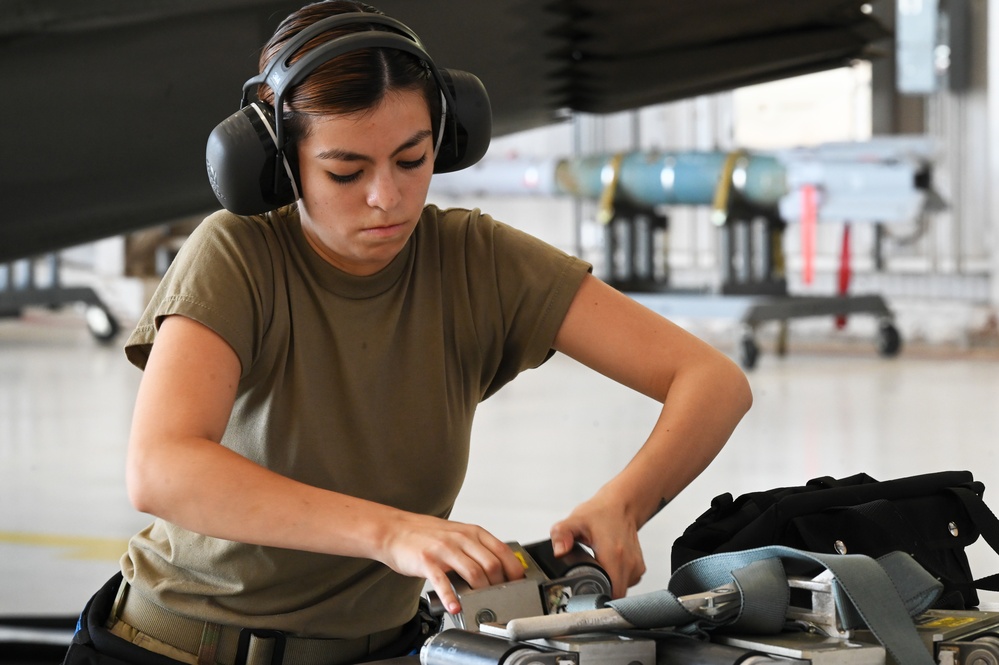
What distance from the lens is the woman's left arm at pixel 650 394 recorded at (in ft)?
3.23

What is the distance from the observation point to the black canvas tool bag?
0.99m

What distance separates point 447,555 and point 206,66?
39.0 inches

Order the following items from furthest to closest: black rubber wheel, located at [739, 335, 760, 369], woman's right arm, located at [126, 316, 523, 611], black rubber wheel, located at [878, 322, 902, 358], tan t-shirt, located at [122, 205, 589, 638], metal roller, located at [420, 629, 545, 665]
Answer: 1. black rubber wheel, located at [878, 322, 902, 358]
2. black rubber wheel, located at [739, 335, 760, 369]
3. tan t-shirt, located at [122, 205, 589, 638]
4. woman's right arm, located at [126, 316, 523, 611]
5. metal roller, located at [420, 629, 545, 665]

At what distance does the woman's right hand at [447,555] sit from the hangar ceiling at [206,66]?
0.88 metres

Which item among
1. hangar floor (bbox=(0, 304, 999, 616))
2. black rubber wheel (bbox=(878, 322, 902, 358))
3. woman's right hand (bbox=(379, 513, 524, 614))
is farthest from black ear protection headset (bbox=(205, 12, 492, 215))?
black rubber wheel (bbox=(878, 322, 902, 358))

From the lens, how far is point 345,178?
1035 millimetres

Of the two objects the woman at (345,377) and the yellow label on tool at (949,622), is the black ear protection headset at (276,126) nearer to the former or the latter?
the woman at (345,377)

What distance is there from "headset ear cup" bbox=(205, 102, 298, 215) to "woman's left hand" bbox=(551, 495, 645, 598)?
370mm

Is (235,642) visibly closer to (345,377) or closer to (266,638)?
(266,638)

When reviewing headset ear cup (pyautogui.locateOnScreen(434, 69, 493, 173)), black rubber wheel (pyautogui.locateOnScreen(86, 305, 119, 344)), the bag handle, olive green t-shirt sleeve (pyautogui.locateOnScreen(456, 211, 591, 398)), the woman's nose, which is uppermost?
headset ear cup (pyautogui.locateOnScreen(434, 69, 493, 173))

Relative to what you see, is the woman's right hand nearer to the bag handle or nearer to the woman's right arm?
the woman's right arm

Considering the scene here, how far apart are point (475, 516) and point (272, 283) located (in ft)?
5.79

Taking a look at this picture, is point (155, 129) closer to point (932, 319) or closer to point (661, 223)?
point (661, 223)

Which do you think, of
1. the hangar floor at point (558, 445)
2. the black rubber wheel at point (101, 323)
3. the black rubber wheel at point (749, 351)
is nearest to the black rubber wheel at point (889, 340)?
the hangar floor at point (558, 445)
